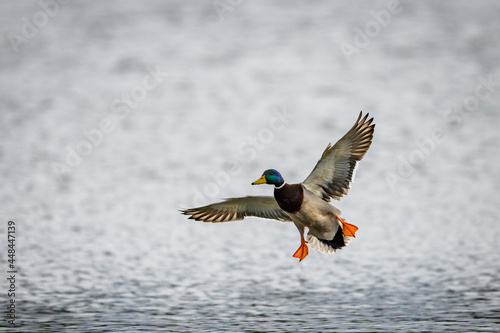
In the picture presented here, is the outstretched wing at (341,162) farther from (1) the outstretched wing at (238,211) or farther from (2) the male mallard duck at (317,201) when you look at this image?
(1) the outstretched wing at (238,211)

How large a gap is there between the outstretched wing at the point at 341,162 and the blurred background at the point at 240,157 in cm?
187

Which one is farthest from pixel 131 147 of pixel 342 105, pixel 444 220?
pixel 444 220

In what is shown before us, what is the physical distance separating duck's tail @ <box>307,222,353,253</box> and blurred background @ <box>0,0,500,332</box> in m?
0.98

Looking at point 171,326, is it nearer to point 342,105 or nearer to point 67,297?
point 67,297

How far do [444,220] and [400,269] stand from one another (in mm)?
3759

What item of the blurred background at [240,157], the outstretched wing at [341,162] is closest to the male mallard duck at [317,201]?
the outstretched wing at [341,162]

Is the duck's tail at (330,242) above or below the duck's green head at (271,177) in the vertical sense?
below

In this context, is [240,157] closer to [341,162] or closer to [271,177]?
[341,162]

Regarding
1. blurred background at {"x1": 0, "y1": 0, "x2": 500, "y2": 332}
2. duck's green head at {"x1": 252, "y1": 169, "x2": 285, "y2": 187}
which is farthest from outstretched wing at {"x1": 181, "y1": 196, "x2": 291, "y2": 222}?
blurred background at {"x1": 0, "y1": 0, "x2": 500, "y2": 332}

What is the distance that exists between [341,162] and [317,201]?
30.4 inches

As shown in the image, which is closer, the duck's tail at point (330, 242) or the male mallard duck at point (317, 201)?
the male mallard duck at point (317, 201)

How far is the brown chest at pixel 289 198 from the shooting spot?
34.9 ft

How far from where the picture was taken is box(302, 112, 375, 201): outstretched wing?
11.2 meters

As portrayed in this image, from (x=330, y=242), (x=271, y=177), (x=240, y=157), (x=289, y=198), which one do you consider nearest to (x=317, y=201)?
(x=289, y=198)
